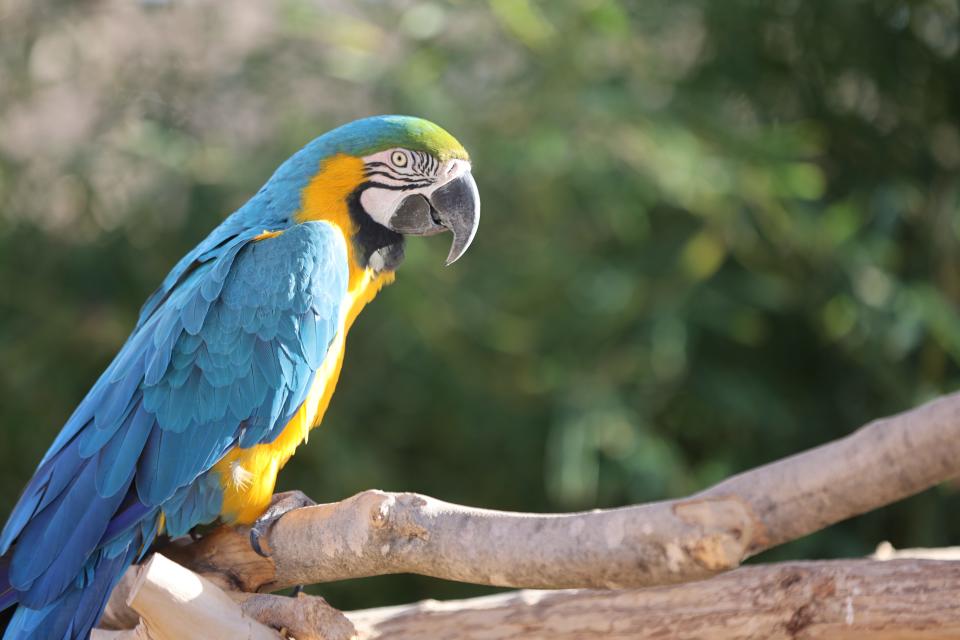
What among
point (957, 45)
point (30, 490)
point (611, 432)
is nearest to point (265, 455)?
point (30, 490)

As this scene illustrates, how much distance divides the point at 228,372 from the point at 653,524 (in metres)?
0.87

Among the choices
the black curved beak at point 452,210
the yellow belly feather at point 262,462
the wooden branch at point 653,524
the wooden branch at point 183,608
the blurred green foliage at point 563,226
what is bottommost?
the wooden branch at point 183,608

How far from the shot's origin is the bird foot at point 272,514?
1.68m

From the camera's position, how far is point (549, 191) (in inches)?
141

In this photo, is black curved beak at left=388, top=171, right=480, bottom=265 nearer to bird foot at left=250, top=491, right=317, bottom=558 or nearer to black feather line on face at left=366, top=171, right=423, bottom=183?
black feather line on face at left=366, top=171, right=423, bottom=183

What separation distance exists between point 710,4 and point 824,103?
60 centimetres

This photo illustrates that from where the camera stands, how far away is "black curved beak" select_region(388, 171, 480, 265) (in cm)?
192

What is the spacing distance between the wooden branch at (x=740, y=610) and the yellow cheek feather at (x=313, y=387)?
0.28m

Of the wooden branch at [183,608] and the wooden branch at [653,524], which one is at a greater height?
the wooden branch at [653,524]

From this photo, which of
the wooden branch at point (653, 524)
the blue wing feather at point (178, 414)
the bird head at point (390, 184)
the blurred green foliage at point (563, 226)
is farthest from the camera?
the blurred green foliage at point (563, 226)

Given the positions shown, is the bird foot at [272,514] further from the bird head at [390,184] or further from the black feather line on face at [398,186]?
the black feather line on face at [398,186]

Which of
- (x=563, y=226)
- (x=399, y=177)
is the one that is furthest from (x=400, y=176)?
(x=563, y=226)

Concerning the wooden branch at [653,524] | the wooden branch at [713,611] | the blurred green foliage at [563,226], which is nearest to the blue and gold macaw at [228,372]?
the wooden branch at [713,611]

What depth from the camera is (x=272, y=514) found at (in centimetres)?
174
